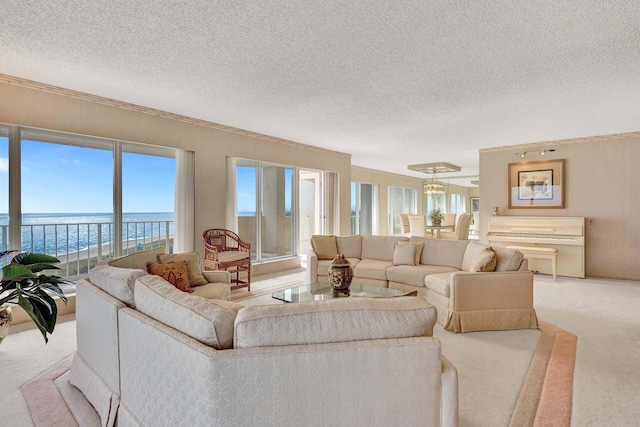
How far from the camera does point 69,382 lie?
2.31 meters

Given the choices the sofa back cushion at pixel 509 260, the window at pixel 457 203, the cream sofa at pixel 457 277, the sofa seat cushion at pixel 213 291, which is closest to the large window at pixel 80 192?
the sofa seat cushion at pixel 213 291

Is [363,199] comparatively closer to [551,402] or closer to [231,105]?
[231,105]

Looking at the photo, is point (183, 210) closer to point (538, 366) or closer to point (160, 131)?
point (160, 131)

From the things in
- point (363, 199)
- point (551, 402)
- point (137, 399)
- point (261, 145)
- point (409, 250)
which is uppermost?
point (261, 145)

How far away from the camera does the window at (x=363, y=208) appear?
10.1 metres

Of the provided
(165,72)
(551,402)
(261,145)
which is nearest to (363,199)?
(261,145)

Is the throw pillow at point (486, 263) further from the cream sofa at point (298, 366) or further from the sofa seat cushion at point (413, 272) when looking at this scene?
the cream sofa at point (298, 366)

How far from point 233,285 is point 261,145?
2515 millimetres

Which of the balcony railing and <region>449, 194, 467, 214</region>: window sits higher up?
<region>449, 194, 467, 214</region>: window

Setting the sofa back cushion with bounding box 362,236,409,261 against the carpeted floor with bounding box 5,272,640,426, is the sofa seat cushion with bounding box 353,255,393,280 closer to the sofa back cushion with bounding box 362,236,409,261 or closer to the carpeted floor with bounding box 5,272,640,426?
the sofa back cushion with bounding box 362,236,409,261

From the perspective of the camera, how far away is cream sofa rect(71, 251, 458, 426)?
1235mm

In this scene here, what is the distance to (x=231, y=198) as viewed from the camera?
550 cm

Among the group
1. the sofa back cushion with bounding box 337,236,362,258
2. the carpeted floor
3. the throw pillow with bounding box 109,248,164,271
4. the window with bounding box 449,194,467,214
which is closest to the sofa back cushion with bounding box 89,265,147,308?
the throw pillow with bounding box 109,248,164,271

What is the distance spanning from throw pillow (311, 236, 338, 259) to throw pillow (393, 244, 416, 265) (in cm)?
95
